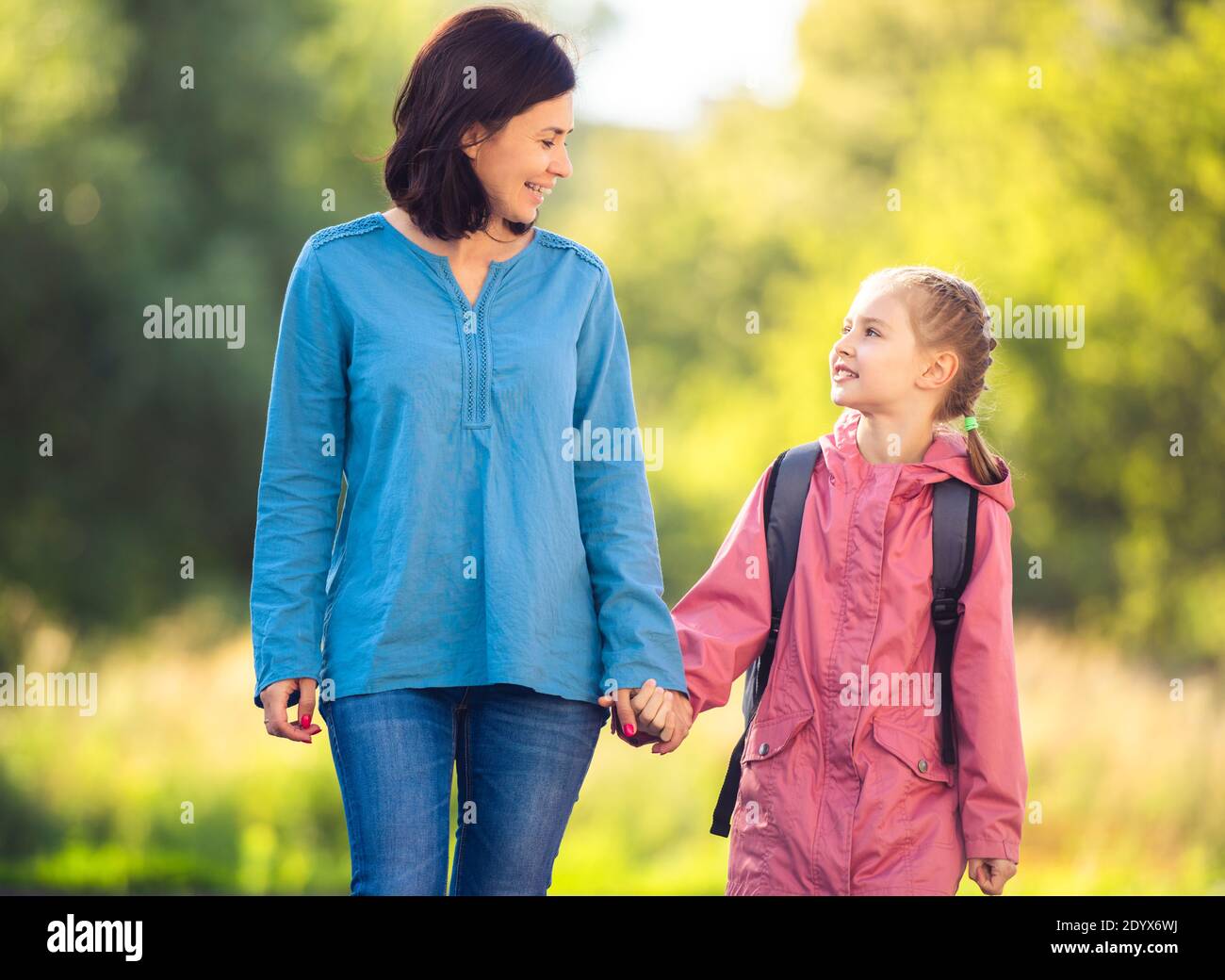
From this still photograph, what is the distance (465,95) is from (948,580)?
1.41m

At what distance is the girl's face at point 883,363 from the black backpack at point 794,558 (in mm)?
163

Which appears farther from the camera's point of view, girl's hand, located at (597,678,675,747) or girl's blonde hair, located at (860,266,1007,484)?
girl's blonde hair, located at (860,266,1007,484)

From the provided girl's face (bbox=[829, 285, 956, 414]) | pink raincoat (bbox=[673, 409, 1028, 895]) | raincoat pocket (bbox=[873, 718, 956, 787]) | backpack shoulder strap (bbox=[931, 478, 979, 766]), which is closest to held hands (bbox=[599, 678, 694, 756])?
pink raincoat (bbox=[673, 409, 1028, 895])

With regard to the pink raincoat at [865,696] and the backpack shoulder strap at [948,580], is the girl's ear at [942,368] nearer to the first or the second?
the pink raincoat at [865,696]

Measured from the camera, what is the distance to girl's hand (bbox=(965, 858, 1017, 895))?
2965mm

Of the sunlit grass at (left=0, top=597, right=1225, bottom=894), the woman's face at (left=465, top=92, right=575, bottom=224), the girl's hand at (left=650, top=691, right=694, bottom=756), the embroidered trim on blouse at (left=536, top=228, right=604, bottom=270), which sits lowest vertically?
the sunlit grass at (left=0, top=597, right=1225, bottom=894)

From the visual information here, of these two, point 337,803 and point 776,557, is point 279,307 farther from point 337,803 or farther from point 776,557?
point 776,557

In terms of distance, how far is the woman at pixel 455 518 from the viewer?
277 centimetres

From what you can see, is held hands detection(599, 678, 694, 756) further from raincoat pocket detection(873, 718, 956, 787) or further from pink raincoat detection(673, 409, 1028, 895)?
raincoat pocket detection(873, 718, 956, 787)

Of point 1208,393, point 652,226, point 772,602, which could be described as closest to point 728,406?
point 652,226

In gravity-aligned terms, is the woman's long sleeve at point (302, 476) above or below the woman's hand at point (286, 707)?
above

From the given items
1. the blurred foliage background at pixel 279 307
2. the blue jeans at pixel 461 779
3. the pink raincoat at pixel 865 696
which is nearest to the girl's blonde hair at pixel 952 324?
the pink raincoat at pixel 865 696

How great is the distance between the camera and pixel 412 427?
281 cm
